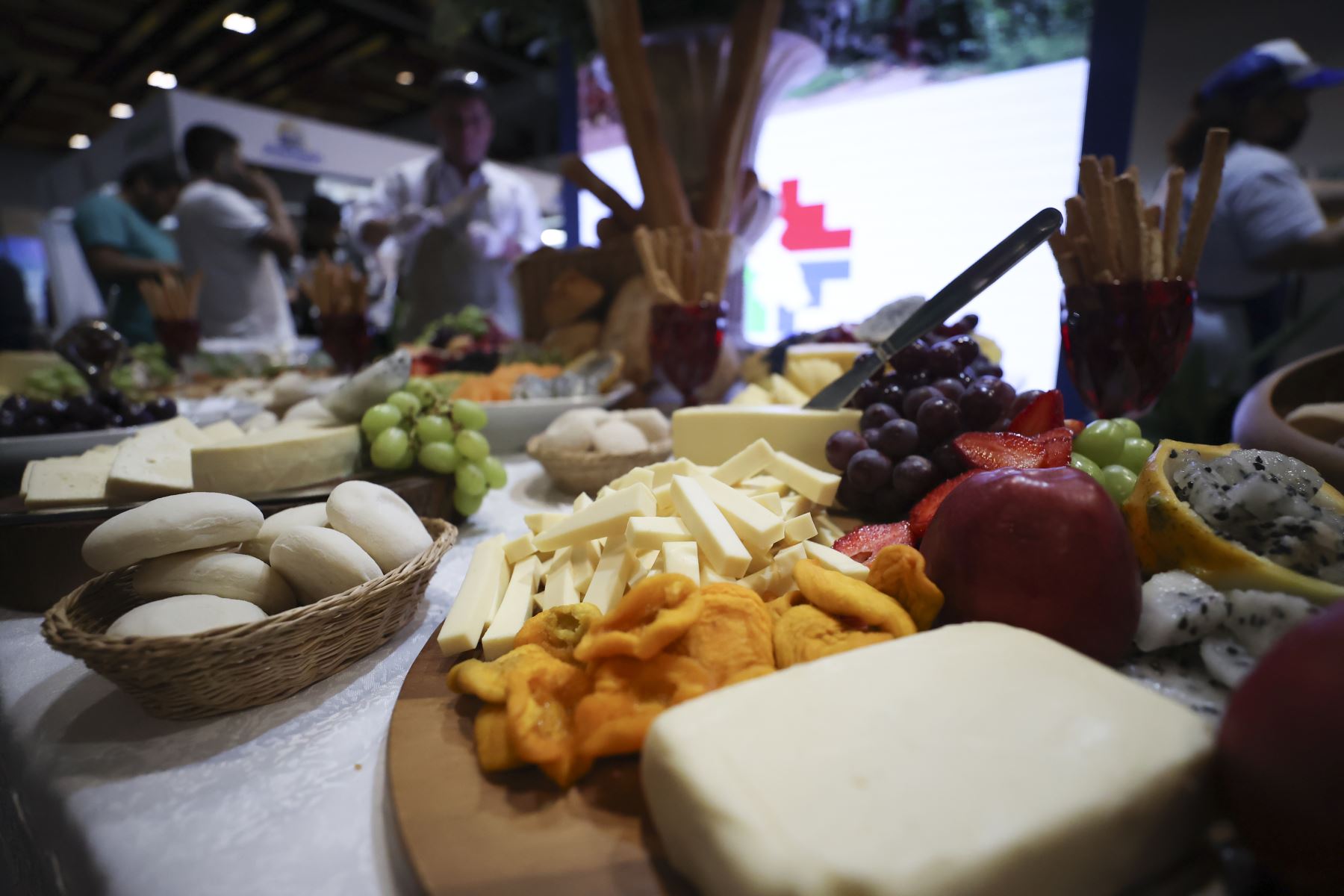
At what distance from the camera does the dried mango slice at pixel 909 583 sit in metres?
0.51

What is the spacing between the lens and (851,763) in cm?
34

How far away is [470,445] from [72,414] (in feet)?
2.51

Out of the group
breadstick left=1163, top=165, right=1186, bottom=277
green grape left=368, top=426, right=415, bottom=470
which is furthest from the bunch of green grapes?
breadstick left=1163, top=165, right=1186, bottom=277

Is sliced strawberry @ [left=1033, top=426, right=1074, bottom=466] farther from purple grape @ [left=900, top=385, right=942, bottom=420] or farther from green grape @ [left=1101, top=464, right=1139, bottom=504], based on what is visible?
purple grape @ [left=900, top=385, right=942, bottom=420]

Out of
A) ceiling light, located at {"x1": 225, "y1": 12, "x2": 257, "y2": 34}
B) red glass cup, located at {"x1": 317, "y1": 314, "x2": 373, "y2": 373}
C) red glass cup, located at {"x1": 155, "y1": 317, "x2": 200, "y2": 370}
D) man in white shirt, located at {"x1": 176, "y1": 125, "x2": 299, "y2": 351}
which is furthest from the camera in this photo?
ceiling light, located at {"x1": 225, "y1": 12, "x2": 257, "y2": 34}

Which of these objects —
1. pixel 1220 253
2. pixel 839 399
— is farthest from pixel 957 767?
pixel 1220 253

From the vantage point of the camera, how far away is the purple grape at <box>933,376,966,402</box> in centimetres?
84

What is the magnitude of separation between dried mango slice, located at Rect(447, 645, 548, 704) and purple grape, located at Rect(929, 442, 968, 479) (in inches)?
21.1

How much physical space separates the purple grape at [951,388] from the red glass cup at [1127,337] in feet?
0.72

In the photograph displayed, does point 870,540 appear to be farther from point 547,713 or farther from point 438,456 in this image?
point 438,456

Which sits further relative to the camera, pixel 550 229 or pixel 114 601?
pixel 550 229

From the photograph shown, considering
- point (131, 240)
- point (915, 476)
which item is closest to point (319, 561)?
point (915, 476)

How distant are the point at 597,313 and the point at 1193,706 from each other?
1.75m

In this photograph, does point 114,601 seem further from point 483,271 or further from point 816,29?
point 483,271
